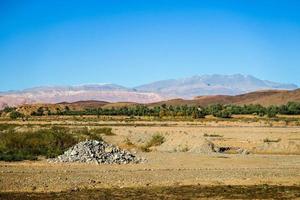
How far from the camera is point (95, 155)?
110 ft

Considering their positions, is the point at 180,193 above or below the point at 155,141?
below

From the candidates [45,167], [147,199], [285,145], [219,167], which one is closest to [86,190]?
[147,199]

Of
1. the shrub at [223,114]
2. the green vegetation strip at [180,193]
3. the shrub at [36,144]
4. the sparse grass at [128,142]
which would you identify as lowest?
the green vegetation strip at [180,193]

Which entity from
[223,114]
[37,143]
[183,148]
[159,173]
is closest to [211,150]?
[183,148]

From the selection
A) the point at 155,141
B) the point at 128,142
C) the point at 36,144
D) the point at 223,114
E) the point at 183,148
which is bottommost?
the point at 183,148

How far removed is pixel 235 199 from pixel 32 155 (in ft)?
64.6

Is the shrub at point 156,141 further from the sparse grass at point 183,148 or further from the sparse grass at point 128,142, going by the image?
the sparse grass at point 183,148

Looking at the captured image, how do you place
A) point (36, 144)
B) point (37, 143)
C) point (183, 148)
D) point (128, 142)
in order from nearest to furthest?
point (36, 144), point (37, 143), point (183, 148), point (128, 142)

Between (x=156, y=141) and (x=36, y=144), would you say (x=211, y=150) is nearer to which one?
(x=156, y=141)

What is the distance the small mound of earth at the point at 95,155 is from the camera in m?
33.2

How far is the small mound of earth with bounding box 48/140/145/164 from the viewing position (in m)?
33.2

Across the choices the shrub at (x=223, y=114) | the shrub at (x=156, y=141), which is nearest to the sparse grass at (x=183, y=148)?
the shrub at (x=156, y=141)

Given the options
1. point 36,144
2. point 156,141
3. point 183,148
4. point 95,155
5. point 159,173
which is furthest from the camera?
point 156,141

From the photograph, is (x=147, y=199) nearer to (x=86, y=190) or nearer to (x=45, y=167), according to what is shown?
(x=86, y=190)
